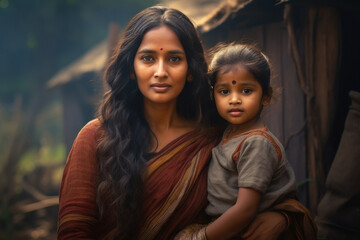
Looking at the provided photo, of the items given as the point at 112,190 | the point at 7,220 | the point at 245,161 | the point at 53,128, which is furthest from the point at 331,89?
the point at 53,128

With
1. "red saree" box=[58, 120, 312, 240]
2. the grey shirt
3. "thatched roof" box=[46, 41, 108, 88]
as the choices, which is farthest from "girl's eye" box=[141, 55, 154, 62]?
"thatched roof" box=[46, 41, 108, 88]

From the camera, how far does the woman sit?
87.0 inches

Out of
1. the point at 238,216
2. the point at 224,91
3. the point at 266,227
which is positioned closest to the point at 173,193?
the point at 238,216

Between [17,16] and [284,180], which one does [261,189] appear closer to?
[284,180]

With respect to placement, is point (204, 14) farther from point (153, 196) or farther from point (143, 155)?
point (153, 196)

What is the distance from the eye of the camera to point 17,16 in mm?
16844

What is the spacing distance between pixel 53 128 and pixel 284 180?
22644mm

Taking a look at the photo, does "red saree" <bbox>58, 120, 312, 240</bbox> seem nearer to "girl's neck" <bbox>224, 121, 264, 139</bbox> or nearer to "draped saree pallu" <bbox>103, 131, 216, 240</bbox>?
"draped saree pallu" <bbox>103, 131, 216, 240</bbox>

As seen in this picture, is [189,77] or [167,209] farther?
[189,77]

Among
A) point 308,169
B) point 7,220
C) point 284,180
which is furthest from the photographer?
point 7,220

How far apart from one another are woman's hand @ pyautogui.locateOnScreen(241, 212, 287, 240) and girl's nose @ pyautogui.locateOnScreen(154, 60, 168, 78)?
0.95 m

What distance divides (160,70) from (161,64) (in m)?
0.04

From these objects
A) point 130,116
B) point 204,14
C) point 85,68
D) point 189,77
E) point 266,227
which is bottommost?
point 266,227

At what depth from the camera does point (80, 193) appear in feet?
7.27
